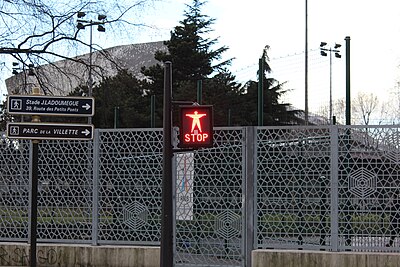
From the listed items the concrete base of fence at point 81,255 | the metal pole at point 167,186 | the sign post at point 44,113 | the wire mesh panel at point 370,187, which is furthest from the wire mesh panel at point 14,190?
the wire mesh panel at point 370,187

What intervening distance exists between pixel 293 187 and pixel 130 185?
2860 millimetres

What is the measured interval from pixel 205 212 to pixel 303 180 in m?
1.74

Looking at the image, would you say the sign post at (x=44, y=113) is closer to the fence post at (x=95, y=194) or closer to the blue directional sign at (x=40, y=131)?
the blue directional sign at (x=40, y=131)

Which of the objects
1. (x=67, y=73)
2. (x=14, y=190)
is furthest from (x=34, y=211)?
(x=67, y=73)

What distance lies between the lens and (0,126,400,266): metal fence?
10766mm

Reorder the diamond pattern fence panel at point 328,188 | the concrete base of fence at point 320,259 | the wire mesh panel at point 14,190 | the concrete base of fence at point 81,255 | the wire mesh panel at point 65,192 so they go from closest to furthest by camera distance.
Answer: the concrete base of fence at point 320,259 → the diamond pattern fence panel at point 328,188 → the concrete base of fence at point 81,255 → the wire mesh panel at point 65,192 → the wire mesh panel at point 14,190

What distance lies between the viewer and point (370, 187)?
10.7m

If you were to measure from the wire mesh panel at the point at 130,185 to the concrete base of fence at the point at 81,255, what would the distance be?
20 centimetres

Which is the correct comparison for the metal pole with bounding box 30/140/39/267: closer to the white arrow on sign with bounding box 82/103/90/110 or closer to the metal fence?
the white arrow on sign with bounding box 82/103/90/110

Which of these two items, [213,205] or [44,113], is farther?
[213,205]

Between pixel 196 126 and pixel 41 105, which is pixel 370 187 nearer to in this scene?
pixel 196 126

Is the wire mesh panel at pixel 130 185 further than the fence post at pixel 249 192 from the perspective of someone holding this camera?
Yes

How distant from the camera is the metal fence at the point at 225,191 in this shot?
1077cm

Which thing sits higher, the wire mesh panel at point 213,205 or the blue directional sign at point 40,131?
the blue directional sign at point 40,131
